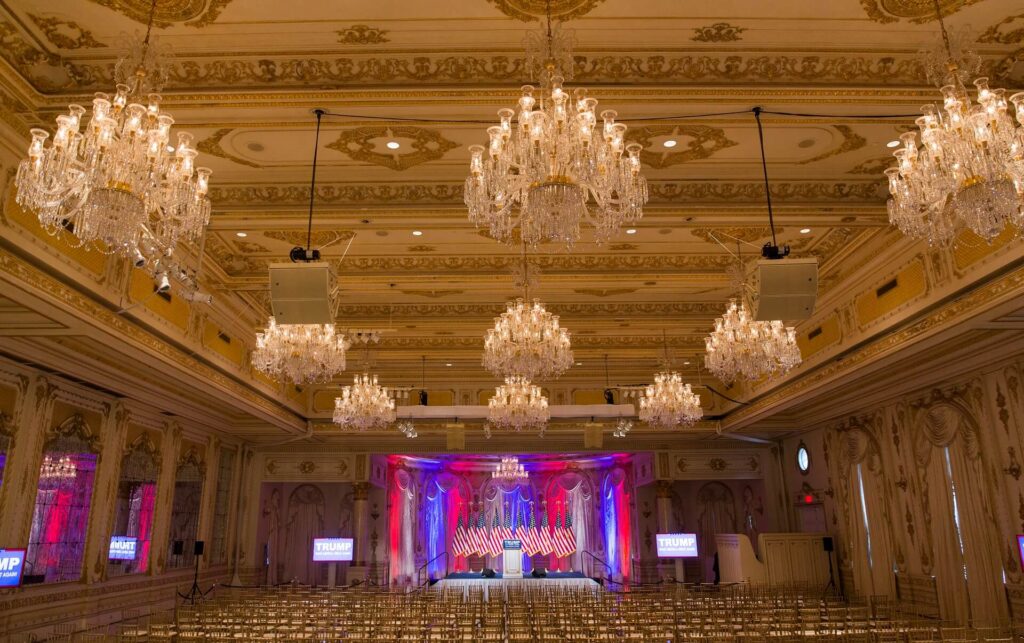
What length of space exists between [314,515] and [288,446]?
9.01 ft

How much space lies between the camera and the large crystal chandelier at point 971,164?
421 centimetres

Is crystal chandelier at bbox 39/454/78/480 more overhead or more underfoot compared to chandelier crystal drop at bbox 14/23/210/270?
more underfoot

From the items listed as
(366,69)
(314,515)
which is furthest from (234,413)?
(366,69)

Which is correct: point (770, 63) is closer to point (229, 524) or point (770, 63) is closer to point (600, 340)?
point (600, 340)

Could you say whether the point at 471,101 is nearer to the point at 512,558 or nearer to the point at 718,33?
the point at 718,33

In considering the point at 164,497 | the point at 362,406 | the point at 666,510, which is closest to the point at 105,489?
the point at 164,497

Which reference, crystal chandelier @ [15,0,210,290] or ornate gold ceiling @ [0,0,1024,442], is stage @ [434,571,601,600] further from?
crystal chandelier @ [15,0,210,290]

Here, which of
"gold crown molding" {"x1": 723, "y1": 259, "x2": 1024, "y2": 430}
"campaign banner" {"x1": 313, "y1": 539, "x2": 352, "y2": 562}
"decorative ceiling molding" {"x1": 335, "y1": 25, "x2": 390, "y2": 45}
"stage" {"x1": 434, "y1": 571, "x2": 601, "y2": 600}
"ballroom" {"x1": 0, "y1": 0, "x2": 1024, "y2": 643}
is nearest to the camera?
"ballroom" {"x1": 0, "y1": 0, "x2": 1024, "y2": 643}

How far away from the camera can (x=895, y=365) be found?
10.0 meters

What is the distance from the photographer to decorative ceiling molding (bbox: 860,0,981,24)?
503 centimetres

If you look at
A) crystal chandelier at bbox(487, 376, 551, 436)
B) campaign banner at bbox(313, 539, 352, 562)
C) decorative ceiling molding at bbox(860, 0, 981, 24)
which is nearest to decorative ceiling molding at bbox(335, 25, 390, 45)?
decorative ceiling molding at bbox(860, 0, 981, 24)

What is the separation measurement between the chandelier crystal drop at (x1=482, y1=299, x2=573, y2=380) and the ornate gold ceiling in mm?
1370

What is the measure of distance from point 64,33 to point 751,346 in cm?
790

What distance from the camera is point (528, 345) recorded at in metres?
8.61
